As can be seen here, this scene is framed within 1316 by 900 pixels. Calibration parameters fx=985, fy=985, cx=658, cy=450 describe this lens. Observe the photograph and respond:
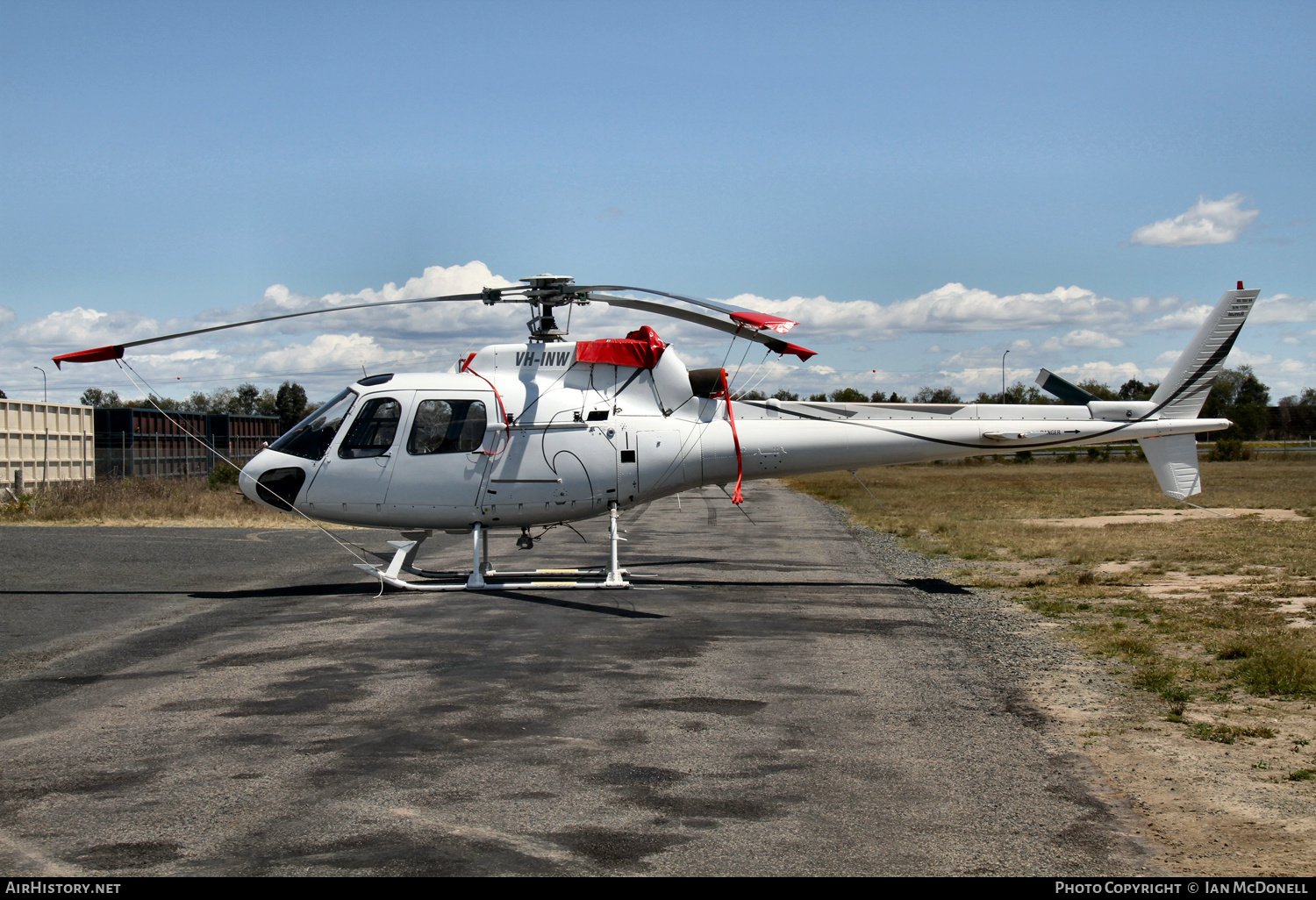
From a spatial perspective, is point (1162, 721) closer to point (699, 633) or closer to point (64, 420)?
point (699, 633)

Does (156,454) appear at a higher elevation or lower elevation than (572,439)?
lower

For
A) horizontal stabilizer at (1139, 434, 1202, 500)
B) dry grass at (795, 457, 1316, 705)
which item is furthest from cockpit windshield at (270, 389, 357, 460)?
horizontal stabilizer at (1139, 434, 1202, 500)

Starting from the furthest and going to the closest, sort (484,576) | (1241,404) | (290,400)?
(1241,404)
(290,400)
(484,576)

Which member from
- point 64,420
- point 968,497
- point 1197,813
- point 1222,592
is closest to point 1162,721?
point 1197,813

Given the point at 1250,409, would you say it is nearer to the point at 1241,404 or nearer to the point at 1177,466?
the point at 1241,404

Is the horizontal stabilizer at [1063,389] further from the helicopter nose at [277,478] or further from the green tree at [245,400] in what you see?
the green tree at [245,400]

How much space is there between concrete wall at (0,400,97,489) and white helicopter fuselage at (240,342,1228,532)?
30109 millimetres

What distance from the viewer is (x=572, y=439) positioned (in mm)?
15008

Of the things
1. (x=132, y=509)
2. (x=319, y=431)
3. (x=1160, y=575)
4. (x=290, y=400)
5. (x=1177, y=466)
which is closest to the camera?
(x=319, y=431)

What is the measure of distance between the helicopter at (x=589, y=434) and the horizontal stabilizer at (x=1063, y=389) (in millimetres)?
35

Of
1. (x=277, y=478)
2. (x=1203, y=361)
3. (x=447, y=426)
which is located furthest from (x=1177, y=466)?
(x=277, y=478)

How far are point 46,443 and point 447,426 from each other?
34829mm

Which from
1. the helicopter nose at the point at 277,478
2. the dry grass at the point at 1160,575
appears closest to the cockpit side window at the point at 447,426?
the helicopter nose at the point at 277,478

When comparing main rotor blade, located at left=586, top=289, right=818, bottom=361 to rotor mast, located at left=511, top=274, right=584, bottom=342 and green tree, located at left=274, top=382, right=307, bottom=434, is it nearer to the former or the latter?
rotor mast, located at left=511, top=274, right=584, bottom=342
